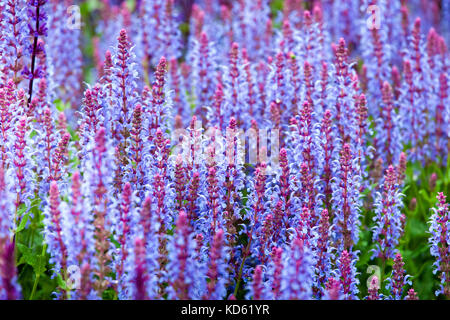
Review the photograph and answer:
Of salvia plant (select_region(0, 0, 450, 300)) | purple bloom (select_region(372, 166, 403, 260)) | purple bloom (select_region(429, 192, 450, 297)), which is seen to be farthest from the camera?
purple bloom (select_region(372, 166, 403, 260))

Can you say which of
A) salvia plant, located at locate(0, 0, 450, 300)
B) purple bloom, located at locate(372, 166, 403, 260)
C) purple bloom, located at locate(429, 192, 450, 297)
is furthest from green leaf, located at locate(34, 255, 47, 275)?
purple bloom, located at locate(429, 192, 450, 297)

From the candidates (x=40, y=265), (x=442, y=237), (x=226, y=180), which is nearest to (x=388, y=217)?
(x=442, y=237)

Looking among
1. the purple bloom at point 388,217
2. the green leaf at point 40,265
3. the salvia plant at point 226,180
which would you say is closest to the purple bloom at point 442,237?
the salvia plant at point 226,180

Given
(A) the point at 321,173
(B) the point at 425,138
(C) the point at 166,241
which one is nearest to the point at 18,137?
(C) the point at 166,241

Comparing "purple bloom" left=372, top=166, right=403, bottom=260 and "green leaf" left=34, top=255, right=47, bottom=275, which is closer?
"green leaf" left=34, top=255, right=47, bottom=275

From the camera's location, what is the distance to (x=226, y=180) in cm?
457

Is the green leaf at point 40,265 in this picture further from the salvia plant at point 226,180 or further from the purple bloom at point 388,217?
the purple bloom at point 388,217

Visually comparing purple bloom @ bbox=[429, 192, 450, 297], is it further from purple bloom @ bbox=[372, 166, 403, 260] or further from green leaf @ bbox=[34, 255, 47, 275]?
green leaf @ bbox=[34, 255, 47, 275]

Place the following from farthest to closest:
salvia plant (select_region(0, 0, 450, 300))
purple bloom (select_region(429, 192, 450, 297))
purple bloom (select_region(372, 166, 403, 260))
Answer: purple bloom (select_region(372, 166, 403, 260)), purple bloom (select_region(429, 192, 450, 297)), salvia plant (select_region(0, 0, 450, 300))

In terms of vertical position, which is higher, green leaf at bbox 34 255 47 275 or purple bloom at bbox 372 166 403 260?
purple bloom at bbox 372 166 403 260

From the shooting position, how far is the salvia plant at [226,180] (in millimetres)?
3549

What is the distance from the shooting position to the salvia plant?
355cm

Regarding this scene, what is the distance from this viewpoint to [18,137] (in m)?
4.19
